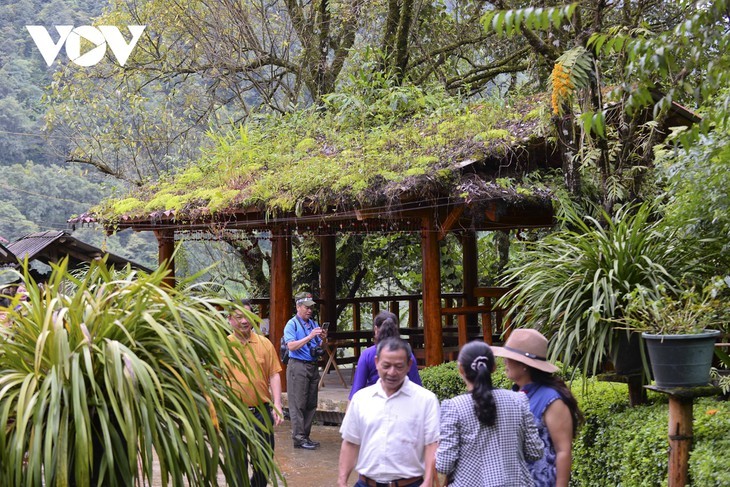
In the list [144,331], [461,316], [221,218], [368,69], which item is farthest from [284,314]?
[144,331]

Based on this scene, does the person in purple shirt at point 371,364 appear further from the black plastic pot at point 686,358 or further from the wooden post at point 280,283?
the wooden post at point 280,283

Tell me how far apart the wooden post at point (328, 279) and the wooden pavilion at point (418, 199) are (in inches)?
58.0

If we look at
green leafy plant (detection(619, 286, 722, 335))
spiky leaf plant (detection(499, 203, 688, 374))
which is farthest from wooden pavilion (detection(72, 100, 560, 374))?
green leafy plant (detection(619, 286, 722, 335))

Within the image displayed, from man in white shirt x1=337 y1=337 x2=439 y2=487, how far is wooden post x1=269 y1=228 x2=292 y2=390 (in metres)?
8.00

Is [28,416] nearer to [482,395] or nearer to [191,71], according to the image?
[482,395]

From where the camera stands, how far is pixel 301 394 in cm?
1036

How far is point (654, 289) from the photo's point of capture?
6.46m

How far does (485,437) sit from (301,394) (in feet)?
21.3

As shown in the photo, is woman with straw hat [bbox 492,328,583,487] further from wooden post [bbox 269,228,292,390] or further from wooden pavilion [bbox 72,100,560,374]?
wooden post [bbox 269,228,292,390]

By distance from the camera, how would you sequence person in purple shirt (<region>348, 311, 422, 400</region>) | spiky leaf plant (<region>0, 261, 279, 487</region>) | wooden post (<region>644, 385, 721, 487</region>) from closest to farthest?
1. spiky leaf plant (<region>0, 261, 279, 487</region>)
2. wooden post (<region>644, 385, 721, 487</region>)
3. person in purple shirt (<region>348, 311, 422, 400</region>)

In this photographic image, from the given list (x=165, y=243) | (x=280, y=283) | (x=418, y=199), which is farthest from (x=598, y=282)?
(x=165, y=243)

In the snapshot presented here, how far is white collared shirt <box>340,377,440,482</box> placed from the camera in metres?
4.57

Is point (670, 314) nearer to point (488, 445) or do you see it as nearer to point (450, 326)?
point (488, 445)

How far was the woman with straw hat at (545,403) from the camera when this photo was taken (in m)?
4.34
